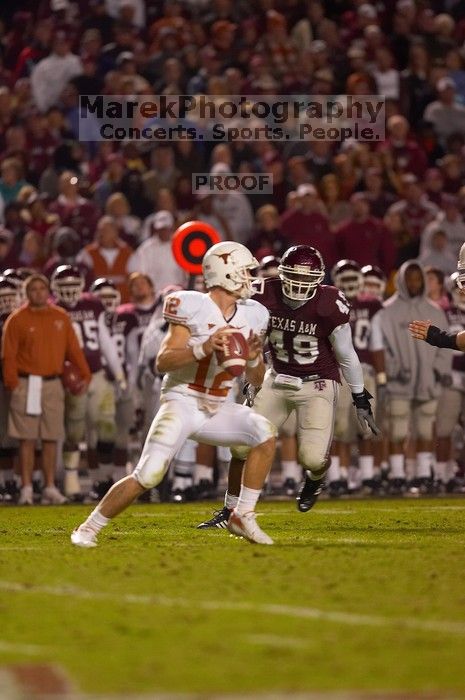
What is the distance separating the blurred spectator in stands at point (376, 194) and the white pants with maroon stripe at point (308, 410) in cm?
729

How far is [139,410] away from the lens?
1492 cm

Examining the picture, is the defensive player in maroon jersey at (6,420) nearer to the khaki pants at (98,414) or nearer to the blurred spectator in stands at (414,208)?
the khaki pants at (98,414)


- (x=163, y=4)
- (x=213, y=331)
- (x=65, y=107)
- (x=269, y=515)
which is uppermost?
(x=163, y=4)

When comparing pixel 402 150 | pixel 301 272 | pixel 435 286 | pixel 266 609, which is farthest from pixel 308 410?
pixel 402 150

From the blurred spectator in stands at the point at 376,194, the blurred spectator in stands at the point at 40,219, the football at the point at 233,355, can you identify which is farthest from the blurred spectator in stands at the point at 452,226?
the football at the point at 233,355

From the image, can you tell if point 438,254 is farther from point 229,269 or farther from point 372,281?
point 229,269

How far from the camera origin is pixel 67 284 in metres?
14.2

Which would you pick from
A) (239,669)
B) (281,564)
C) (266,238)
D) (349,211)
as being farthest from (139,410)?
(239,669)

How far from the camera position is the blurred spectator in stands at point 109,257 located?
16.2m

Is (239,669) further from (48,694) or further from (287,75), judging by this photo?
(287,75)

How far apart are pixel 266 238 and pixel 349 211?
1.18 meters

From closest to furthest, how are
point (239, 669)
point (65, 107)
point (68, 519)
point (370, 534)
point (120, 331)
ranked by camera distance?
point (239, 669) → point (370, 534) → point (68, 519) → point (120, 331) → point (65, 107)

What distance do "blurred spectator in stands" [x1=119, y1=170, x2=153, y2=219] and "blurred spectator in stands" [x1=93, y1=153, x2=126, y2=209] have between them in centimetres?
5

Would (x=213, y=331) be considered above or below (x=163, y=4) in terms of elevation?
below
